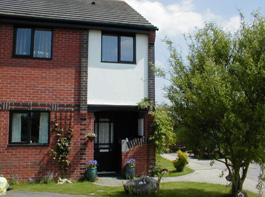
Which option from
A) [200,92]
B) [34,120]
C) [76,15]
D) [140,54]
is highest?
[76,15]

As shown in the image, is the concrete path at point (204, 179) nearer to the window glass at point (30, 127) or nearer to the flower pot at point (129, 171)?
the flower pot at point (129, 171)

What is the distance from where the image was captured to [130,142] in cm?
1121

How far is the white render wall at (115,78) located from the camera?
36.3 ft

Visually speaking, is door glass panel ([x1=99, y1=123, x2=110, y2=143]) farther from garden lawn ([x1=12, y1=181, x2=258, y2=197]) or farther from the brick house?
garden lawn ([x1=12, y1=181, x2=258, y2=197])

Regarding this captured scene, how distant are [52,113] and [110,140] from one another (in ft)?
10.3

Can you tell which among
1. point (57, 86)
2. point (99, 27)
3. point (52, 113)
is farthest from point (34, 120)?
point (99, 27)

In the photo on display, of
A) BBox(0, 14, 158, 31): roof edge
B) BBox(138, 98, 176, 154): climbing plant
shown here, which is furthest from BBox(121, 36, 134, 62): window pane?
BBox(138, 98, 176, 154): climbing plant

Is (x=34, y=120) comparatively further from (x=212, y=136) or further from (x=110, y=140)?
(x=212, y=136)

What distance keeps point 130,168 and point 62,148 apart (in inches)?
111

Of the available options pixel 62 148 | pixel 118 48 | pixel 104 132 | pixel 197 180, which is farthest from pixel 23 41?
pixel 197 180

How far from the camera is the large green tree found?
22.0ft

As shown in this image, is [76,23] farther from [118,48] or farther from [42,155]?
[42,155]

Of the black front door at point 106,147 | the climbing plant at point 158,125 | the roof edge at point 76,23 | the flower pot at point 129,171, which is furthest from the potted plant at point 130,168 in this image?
the roof edge at point 76,23

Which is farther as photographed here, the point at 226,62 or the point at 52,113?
the point at 52,113
